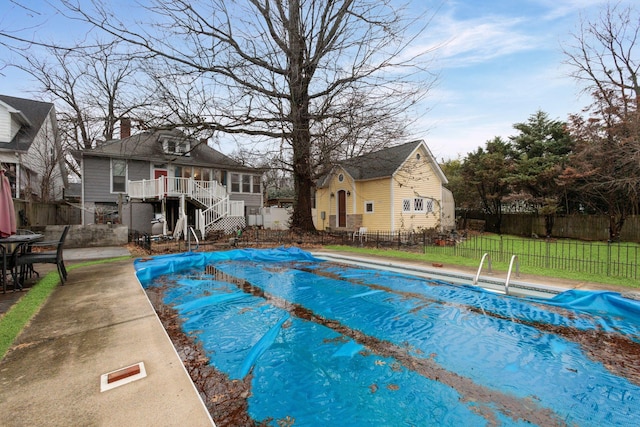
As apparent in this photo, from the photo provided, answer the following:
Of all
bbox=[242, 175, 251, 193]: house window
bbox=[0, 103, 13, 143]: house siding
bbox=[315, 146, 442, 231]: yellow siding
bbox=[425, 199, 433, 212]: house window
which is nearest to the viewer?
bbox=[0, 103, 13, 143]: house siding

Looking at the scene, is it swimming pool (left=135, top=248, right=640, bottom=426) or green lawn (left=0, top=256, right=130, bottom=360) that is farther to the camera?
green lawn (left=0, top=256, right=130, bottom=360)

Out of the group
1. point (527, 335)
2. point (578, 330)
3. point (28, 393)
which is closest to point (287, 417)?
point (28, 393)

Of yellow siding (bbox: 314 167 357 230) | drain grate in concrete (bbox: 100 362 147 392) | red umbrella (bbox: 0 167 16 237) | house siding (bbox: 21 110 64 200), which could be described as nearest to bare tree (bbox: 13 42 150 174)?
house siding (bbox: 21 110 64 200)

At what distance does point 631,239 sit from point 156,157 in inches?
1041

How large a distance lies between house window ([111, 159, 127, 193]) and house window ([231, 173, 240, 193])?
21.3 feet

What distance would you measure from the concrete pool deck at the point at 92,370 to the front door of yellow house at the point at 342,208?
14844mm

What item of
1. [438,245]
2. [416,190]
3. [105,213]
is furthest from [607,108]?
[105,213]

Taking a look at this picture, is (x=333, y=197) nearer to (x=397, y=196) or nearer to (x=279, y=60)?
(x=397, y=196)

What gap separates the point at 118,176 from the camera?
17391mm

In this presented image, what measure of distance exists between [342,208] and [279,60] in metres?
9.85

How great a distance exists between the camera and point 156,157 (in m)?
18.0

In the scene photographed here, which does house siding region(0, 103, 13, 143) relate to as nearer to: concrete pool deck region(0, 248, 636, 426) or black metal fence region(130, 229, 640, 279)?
black metal fence region(130, 229, 640, 279)

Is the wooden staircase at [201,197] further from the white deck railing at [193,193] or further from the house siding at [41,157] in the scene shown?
the house siding at [41,157]

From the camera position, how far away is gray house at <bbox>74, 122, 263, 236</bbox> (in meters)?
14.4
